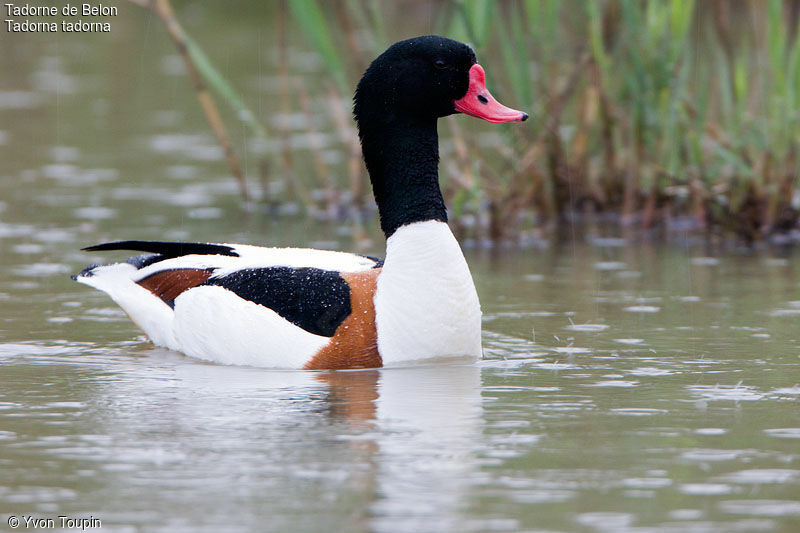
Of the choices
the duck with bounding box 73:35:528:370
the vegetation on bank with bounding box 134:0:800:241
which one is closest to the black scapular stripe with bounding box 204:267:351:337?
the duck with bounding box 73:35:528:370

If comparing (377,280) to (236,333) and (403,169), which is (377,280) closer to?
(403,169)

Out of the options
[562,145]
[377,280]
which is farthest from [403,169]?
[562,145]

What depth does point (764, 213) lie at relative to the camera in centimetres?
1288

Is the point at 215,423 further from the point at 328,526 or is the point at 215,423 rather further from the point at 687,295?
the point at 687,295

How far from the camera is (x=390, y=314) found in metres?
8.67

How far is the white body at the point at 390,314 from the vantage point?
868 cm

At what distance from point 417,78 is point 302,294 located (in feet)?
4.79

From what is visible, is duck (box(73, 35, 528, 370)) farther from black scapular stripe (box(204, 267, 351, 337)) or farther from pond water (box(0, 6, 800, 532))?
pond water (box(0, 6, 800, 532))

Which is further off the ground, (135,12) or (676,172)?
(135,12)

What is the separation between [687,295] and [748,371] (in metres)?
2.43

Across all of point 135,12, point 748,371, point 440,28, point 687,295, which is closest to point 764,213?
point 687,295

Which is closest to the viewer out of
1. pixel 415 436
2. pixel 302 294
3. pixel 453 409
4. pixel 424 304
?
pixel 415 436

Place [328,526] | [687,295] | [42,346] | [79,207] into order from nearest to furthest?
[328,526]
[42,346]
[687,295]
[79,207]

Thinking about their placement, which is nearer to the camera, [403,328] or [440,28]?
[403,328]
